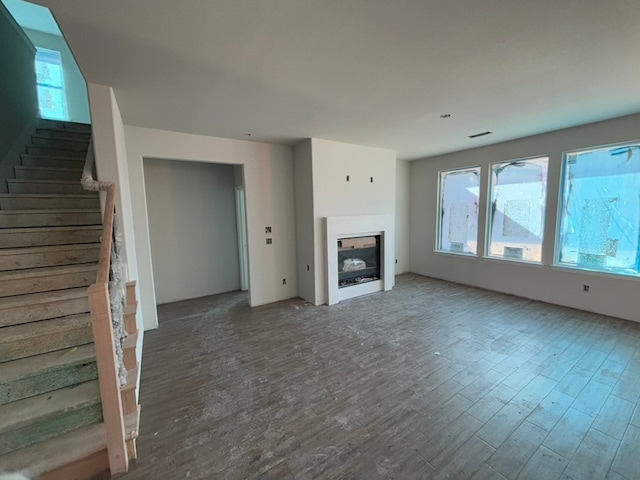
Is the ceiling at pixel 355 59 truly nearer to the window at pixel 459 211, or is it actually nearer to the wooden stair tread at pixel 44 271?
the wooden stair tread at pixel 44 271

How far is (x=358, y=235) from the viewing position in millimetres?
4742

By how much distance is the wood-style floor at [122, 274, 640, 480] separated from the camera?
1632 mm

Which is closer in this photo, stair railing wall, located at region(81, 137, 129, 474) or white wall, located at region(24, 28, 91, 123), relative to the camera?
stair railing wall, located at region(81, 137, 129, 474)

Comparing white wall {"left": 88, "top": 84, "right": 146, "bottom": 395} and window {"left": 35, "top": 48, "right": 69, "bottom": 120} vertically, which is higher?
window {"left": 35, "top": 48, "right": 69, "bottom": 120}

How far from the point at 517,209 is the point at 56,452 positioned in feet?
20.0

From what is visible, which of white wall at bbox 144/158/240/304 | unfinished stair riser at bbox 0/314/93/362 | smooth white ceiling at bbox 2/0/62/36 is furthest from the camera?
white wall at bbox 144/158/240/304

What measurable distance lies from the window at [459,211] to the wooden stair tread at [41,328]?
587 centimetres

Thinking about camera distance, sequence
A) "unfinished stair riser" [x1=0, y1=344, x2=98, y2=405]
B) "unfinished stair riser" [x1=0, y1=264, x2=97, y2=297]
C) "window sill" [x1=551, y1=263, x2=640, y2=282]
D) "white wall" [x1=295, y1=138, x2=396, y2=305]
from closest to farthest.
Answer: "unfinished stair riser" [x1=0, y1=344, x2=98, y2=405]
"unfinished stair riser" [x1=0, y1=264, x2=97, y2=297]
"window sill" [x1=551, y1=263, x2=640, y2=282]
"white wall" [x1=295, y1=138, x2=396, y2=305]

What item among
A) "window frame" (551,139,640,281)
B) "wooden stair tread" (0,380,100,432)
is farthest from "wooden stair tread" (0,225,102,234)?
A: "window frame" (551,139,640,281)

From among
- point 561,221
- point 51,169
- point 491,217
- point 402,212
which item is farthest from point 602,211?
point 51,169

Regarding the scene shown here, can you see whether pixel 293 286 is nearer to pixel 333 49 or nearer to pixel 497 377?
pixel 497 377

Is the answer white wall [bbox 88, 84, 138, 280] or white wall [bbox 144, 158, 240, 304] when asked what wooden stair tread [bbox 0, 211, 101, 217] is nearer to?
white wall [bbox 88, 84, 138, 280]

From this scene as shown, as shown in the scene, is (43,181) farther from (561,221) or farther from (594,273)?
(594,273)

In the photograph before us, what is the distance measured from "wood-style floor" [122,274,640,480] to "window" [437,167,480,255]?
1.91m
